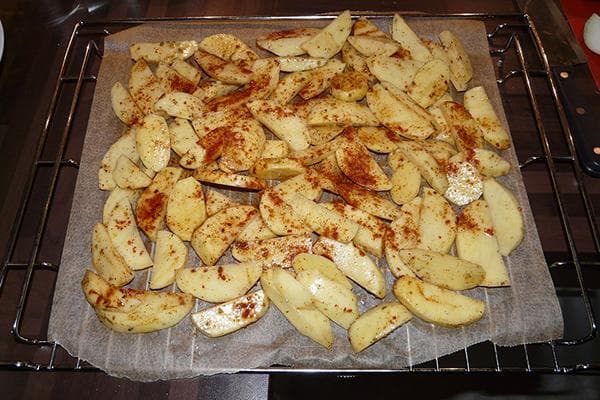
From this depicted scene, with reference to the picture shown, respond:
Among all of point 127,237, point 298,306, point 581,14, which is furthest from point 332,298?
point 581,14

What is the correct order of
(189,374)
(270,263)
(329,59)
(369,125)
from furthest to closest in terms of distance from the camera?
1. (329,59)
2. (369,125)
3. (270,263)
4. (189,374)

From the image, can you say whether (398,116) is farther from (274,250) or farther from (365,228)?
(274,250)

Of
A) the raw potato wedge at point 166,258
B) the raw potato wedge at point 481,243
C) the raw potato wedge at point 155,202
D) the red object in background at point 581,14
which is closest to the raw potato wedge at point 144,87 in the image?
the raw potato wedge at point 155,202

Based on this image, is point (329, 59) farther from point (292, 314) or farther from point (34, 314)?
point (34, 314)

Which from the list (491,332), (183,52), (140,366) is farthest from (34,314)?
(491,332)

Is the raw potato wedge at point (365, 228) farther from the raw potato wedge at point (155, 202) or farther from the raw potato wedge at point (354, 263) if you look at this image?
the raw potato wedge at point (155, 202)

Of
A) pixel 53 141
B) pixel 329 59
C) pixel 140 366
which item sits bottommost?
pixel 140 366
